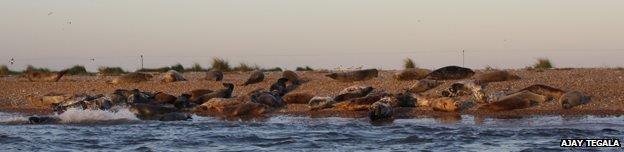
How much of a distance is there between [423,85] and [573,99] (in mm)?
3893

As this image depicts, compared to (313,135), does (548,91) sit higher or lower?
higher

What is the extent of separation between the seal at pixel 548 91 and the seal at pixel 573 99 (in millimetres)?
321

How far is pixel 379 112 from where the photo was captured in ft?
63.8

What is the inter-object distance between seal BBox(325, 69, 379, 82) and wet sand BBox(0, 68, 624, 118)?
0.23 metres

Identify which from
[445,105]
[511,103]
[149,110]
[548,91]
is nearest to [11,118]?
[149,110]

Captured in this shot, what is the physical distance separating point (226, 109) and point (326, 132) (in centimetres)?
489

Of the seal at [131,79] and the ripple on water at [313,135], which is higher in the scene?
the seal at [131,79]

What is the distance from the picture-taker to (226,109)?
70.9 feet

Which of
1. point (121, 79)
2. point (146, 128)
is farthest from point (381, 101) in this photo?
point (121, 79)

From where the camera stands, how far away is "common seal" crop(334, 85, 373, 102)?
22062 millimetres

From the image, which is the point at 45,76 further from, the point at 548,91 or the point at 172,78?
the point at 548,91

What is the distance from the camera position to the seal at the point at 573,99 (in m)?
20.3

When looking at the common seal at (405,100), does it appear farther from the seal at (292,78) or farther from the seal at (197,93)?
the seal at (197,93)

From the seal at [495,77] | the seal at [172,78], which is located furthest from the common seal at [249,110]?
the seal at [172,78]
